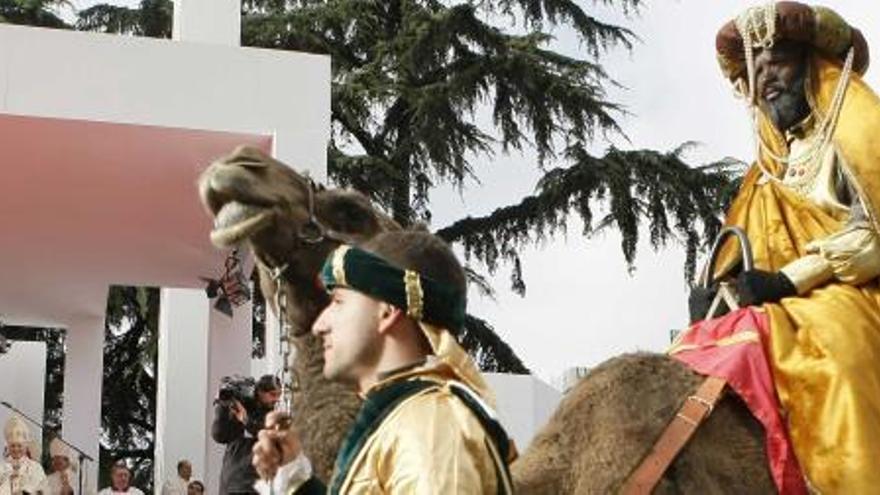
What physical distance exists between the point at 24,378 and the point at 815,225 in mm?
18329

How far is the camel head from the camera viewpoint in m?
4.21

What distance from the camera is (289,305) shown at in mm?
4465

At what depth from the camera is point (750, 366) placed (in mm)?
4512

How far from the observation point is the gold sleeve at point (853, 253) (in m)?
4.89

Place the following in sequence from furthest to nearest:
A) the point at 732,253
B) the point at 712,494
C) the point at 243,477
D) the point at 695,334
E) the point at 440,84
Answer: the point at 440,84 → the point at 243,477 → the point at 732,253 → the point at 695,334 → the point at 712,494

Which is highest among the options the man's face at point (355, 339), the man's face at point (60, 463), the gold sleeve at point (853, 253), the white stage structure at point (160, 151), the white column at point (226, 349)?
the white stage structure at point (160, 151)

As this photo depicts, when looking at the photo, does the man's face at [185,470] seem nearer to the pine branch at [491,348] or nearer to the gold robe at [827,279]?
the pine branch at [491,348]

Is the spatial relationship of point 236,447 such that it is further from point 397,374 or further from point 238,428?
point 397,374

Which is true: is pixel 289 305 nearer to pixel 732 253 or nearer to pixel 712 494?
pixel 712 494

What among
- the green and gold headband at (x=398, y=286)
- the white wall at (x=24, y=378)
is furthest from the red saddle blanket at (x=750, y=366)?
the white wall at (x=24, y=378)

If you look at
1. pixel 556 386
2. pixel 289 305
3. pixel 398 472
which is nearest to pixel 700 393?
pixel 289 305

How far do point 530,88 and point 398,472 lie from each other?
69.0ft

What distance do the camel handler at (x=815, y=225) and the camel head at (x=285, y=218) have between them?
1334 millimetres

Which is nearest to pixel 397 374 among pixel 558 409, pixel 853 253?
pixel 558 409
